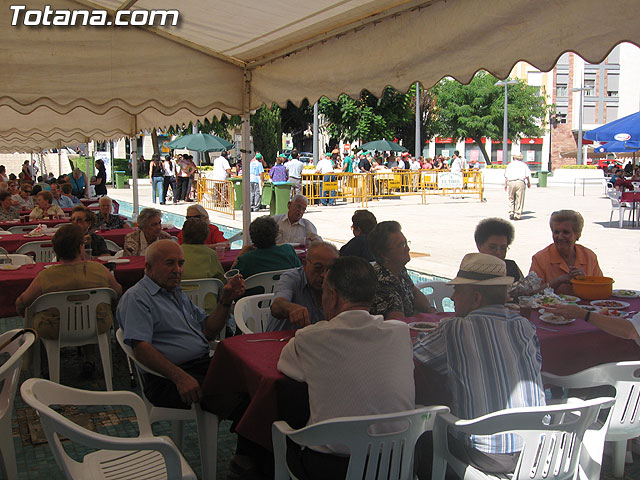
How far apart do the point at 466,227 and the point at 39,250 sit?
35.3ft

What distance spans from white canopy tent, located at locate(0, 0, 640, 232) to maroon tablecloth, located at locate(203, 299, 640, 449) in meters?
1.47

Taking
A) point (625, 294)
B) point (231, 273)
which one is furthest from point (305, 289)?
point (625, 294)

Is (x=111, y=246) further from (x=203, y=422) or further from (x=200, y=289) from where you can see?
(x=203, y=422)

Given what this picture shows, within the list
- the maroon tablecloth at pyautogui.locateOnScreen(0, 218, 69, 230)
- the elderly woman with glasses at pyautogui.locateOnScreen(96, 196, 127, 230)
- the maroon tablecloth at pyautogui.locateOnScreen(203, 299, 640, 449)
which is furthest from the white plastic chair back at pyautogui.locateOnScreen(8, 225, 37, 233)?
the maroon tablecloth at pyautogui.locateOnScreen(203, 299, 640, 449)

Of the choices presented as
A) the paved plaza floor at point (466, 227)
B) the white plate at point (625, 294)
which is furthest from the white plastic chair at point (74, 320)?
the paved plaza floor at point (466, 227)

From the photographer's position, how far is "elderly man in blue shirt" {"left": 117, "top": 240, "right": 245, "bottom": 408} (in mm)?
3268

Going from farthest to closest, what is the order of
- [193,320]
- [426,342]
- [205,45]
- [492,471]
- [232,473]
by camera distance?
[205,45] → [193,320] → [232,473] → [426,342] → [492,471]

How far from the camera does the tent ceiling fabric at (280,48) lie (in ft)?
11.9

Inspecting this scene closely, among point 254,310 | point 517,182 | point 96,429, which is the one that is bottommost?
point 96,429

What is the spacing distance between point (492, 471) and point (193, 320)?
1.97 m

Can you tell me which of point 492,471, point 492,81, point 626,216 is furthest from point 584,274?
point 492,81

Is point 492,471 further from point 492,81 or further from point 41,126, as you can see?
point 492,81

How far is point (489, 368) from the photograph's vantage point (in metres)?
2.44

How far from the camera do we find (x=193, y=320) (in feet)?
12.5
